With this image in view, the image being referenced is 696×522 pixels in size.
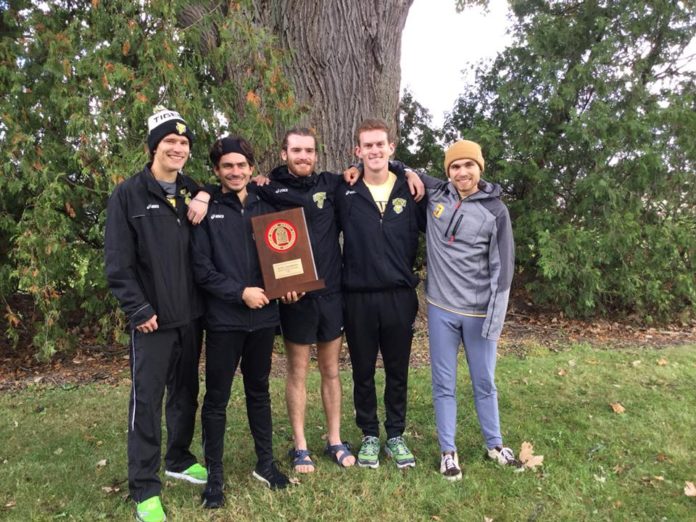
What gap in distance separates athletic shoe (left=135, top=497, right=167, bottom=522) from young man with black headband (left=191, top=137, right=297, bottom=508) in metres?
0.29

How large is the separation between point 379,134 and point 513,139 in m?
6.23

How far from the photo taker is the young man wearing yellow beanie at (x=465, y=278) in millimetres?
3830

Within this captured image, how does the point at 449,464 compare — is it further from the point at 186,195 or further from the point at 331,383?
the point at 186,195

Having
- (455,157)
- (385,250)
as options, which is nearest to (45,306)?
(385,250)

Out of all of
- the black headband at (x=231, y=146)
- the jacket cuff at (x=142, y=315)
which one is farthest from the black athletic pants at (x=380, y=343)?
the jacket cuff at (x=142, y=315)

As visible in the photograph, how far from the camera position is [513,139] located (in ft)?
31.0

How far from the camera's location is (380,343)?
4160 mm

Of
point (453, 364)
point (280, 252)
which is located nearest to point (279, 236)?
point (280, 252)

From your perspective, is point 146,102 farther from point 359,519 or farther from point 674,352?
point 674,352

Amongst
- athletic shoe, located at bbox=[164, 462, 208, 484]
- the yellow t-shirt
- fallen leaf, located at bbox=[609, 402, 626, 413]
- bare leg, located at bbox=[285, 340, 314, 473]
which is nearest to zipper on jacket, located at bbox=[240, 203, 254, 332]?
bare leg, located at bbox=[285, 340, 314, 473]

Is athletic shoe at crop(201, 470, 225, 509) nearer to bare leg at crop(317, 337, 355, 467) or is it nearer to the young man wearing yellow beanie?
bare leg at crop(317, 337, 355, 467)

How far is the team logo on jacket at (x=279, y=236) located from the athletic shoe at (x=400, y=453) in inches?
67.1

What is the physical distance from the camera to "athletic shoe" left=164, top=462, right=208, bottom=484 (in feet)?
12.9

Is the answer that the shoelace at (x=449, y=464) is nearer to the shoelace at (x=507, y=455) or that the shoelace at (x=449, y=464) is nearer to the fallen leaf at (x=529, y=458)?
the shoelace at (x=507, y=455)
